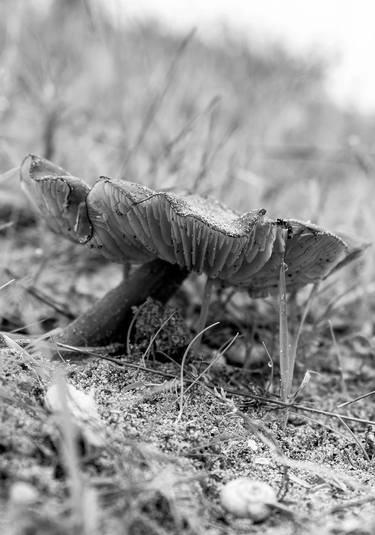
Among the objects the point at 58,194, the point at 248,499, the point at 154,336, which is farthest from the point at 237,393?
the point at 58,194

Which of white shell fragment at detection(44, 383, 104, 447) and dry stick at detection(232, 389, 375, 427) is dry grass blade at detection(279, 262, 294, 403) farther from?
white shell fragment at detection(44, 383, 104, 447)

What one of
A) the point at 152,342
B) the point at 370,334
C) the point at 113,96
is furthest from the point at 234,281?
the point at 113,96

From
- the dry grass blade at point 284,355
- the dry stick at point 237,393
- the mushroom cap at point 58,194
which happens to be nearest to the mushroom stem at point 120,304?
the dry stick at point 237,393

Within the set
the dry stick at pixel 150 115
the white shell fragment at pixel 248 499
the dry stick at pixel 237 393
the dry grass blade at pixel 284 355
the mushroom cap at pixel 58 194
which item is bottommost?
the white shell fragment at pixel 248 499

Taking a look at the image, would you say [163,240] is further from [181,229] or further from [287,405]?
[287,405]

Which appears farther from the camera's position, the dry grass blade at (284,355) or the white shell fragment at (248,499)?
the dry grass blade at (284,355)

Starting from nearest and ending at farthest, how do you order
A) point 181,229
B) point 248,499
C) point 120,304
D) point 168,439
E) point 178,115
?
point 248,499 < point 168,439 < point 181,229 < point 120,304 < point 178,115

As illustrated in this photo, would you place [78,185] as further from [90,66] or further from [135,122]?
[90,66]

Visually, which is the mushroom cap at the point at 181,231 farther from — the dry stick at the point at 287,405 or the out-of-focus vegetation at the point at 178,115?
the out-of-focus vegetation at the point at 178,115
